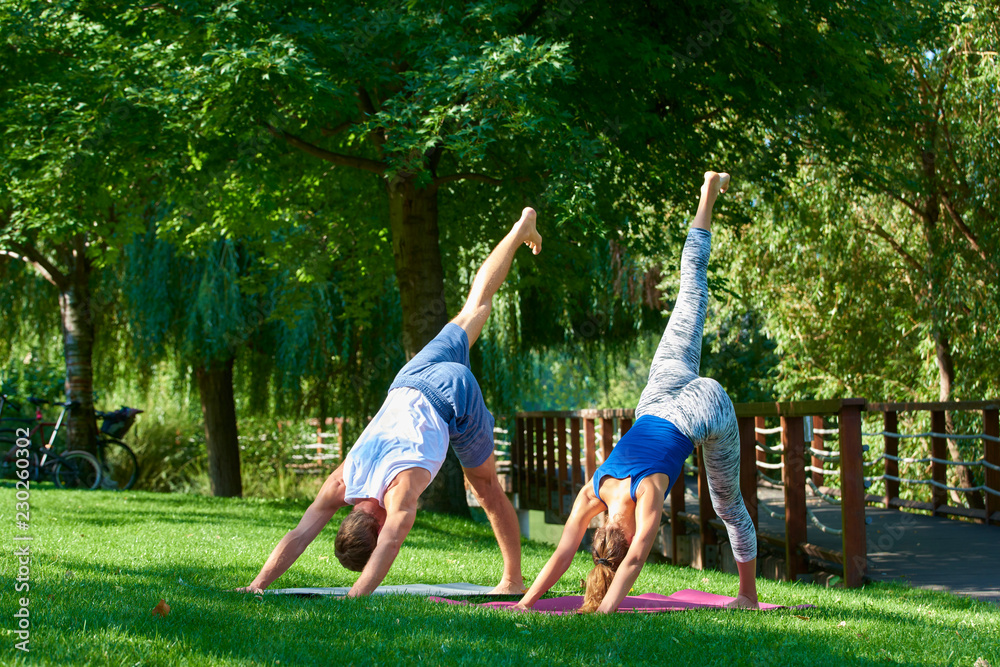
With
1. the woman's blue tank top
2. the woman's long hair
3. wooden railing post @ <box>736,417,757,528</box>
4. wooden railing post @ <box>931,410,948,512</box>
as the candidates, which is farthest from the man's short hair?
wooden railing post @ <box>931,410,948,512</box>

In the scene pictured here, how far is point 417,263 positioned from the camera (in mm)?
10086

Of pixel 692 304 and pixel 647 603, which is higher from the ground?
pixel 692 304

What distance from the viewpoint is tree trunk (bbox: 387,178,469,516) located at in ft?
33.0

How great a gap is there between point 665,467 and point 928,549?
4508 mm

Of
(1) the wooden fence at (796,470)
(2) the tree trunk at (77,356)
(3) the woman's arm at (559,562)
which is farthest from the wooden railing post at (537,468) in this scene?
(3) the woman's arm at (559,562)

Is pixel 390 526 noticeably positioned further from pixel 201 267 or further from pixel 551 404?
pixel 551 404

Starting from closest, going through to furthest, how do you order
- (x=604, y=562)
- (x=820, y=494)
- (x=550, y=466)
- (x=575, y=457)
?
(x=604, y=562) → (x=820, y=494) → (x=575, y=457) → (x=550, y=466)

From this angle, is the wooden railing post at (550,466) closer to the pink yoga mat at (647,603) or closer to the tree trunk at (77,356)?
the tree trunk at (77,356)

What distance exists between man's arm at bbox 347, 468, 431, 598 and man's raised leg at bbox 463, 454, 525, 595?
0.87 metres

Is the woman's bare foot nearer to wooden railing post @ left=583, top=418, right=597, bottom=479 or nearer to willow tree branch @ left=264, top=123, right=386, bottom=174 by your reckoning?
willow tree branch @ left=264, top=123, right=386, bottom=174

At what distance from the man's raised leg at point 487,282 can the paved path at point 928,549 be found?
359 cm

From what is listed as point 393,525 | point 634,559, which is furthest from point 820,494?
point 393,525

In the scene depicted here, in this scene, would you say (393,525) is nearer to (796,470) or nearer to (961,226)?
(796,470)

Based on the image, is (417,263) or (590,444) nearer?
(417,263)
